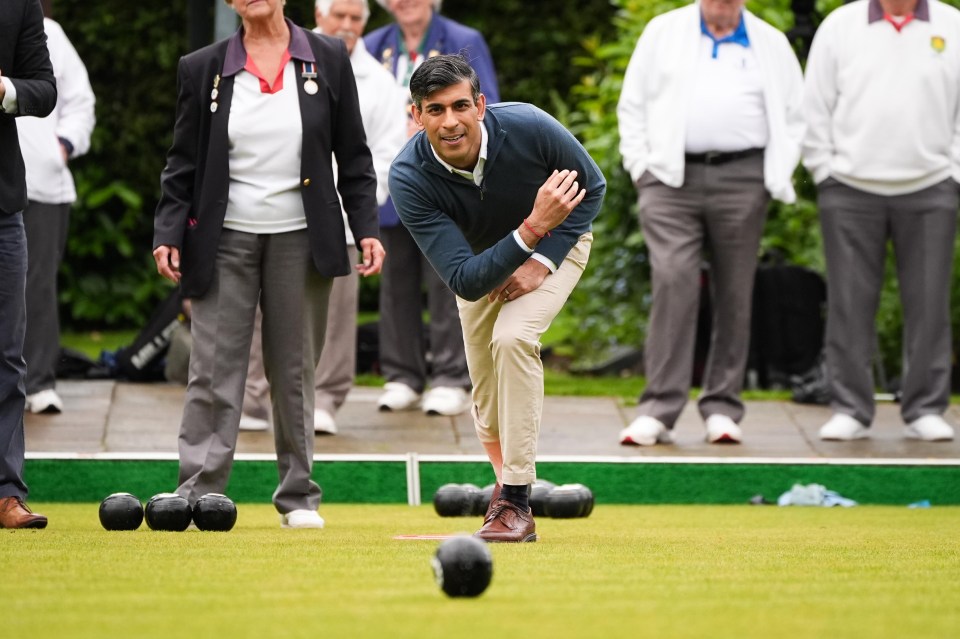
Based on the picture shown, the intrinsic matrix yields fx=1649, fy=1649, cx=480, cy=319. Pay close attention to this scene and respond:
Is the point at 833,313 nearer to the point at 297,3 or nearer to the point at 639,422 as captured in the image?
the point at 639,422

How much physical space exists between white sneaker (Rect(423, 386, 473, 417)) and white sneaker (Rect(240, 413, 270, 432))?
799 mm

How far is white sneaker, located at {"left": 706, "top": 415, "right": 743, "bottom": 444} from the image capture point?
23.7 feet

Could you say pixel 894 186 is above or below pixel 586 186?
below

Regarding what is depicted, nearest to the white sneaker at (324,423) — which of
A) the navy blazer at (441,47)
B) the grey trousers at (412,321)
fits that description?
the grey trousers at (412,321)

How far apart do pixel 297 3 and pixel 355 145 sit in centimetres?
754

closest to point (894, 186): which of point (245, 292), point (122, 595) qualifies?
point (245, 292)

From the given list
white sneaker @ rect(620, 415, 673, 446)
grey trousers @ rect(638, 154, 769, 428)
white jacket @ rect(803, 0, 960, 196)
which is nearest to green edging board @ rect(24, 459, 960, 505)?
white sneaker @ rect(620, 415, 673, 446)

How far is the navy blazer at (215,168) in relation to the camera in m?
5.29

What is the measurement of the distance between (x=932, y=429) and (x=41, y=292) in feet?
13.2

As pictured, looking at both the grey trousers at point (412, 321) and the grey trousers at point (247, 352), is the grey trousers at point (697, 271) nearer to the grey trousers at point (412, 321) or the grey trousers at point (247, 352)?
the grey trousers at point (412, 321)

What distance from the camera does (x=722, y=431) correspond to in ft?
23.7

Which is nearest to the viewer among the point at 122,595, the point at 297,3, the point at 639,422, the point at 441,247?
the point at 122,595

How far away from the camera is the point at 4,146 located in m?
5.11

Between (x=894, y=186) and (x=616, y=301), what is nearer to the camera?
(x=894, y=186)
